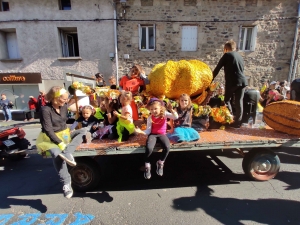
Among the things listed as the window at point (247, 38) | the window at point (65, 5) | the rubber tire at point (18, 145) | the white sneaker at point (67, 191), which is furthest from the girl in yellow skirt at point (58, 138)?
the window at point (247, 38)

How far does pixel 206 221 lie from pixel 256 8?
1178 cm

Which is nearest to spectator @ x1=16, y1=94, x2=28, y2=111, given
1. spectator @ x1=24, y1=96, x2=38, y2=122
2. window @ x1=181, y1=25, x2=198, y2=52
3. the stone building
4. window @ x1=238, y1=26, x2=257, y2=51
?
the stone building

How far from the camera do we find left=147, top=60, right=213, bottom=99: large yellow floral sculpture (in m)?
3.42

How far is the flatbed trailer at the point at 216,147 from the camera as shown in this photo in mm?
2664

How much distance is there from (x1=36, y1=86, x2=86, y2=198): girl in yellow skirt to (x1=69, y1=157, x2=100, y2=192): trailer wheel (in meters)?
0.26

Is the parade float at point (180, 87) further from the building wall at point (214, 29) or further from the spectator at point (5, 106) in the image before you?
the spectator at point (5, 106)

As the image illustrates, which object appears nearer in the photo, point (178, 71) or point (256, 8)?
point (178, 71)

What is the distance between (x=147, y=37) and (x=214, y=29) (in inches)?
156

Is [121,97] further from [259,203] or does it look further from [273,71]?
[273,71]

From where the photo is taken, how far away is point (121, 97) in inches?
119

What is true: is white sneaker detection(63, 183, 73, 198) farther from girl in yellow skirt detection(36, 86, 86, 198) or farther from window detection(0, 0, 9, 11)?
window detection(0, 0, 9, 11)

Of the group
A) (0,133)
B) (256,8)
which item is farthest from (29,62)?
(256,8)

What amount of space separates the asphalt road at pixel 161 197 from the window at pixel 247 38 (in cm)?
850

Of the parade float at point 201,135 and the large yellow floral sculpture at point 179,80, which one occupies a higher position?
the large yellow floral sculpture at point 179,80
